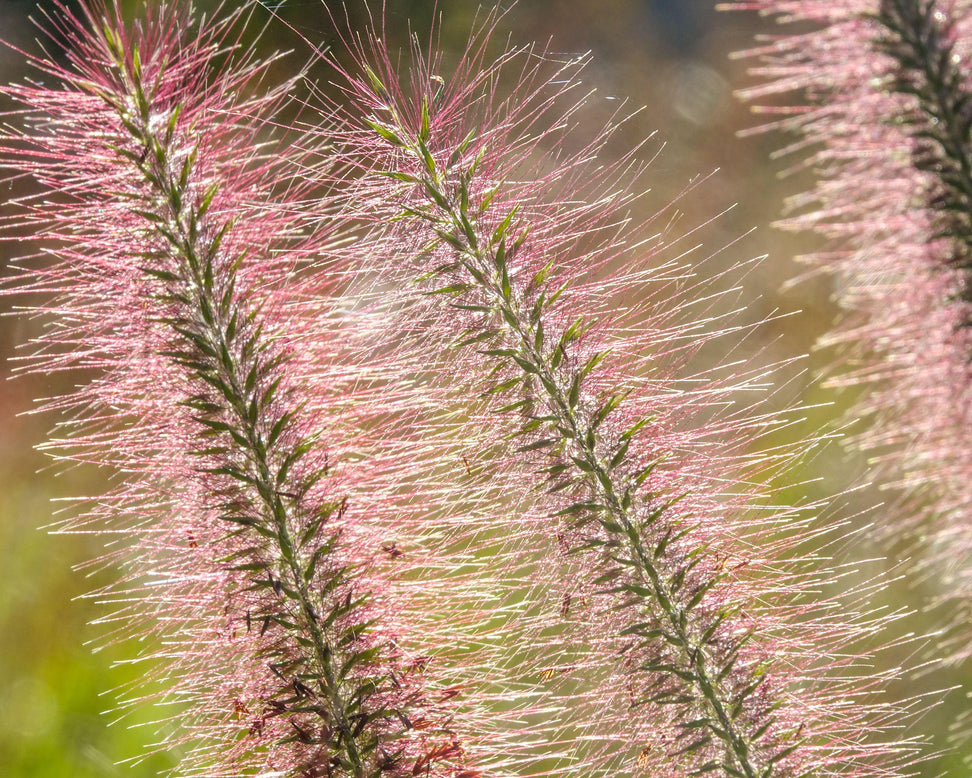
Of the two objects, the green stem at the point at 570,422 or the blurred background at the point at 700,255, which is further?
the blurred background at the point at 700,255

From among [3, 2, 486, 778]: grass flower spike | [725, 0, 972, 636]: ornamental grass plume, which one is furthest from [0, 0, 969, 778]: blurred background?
[3, 2, 486, 778]: grass flower spike

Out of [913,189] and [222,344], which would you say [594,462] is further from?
[913,189]

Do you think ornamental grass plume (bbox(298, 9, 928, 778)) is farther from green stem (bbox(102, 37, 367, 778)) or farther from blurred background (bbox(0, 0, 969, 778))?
blurred background (bbox(0, 0, 969, 778))

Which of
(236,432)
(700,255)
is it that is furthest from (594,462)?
(700,255)

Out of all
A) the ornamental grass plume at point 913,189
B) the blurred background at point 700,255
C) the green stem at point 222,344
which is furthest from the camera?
the blurred background at point 700,255

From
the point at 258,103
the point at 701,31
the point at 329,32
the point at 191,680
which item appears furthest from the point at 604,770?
the point at 701,31

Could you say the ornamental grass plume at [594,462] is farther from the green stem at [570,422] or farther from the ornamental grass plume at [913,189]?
the ornamental grass plume at [913,189]

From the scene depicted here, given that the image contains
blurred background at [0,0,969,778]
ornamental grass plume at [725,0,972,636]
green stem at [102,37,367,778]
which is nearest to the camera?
green stem at [102,37,367,778]

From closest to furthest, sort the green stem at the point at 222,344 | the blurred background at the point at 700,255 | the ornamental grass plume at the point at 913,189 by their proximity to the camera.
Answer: the green stem at the point at 222,344
the ornamental grass plume at the point at 913,189
the blurred background at the point at 700,255

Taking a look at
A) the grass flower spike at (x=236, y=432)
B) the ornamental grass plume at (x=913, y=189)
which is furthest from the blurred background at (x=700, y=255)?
the grass flower spike at (x=236, y=432)

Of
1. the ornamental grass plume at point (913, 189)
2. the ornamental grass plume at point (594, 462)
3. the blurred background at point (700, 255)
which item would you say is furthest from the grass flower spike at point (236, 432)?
the ornamental grass plume at point (913, 189)
